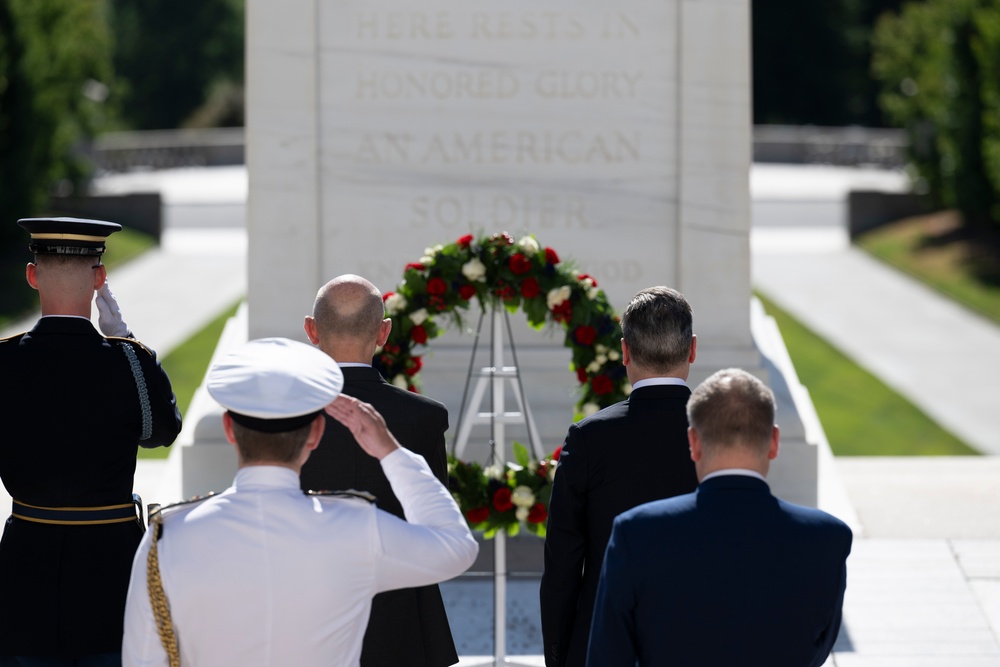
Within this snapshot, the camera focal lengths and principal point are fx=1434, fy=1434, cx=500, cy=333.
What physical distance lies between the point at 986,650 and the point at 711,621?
12.6 ft

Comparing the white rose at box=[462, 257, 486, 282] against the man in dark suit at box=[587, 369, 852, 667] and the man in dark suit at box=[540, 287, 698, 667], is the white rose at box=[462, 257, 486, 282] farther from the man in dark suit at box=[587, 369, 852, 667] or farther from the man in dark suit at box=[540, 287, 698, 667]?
the man in dark suit at box=[587, 369, 852, 667]

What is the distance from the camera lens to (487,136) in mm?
8852

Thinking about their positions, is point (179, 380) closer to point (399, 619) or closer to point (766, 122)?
point (399, 619)

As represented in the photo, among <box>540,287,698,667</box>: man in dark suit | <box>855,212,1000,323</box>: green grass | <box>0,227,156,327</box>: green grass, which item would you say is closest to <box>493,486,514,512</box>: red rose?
<box>540,287,698,667</box>: man in dark suit

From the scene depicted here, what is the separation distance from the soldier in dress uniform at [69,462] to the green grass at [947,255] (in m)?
15.3

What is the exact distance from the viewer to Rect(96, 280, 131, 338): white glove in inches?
167

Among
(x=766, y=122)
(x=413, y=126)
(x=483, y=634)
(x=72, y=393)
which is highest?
(x=766, y=122)

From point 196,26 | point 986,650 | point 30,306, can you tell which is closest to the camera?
point 986,650

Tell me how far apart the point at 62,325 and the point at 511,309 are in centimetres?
261

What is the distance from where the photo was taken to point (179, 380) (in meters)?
14.1

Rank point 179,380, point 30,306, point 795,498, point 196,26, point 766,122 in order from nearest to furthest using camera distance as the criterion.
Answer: point 795,498 < point 179,380 < point 30,306 < point 766,122 < point 196,26

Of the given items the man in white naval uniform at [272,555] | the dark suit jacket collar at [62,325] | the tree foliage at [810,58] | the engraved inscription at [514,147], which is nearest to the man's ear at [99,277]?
the dark suit jacket collar at [62,325]

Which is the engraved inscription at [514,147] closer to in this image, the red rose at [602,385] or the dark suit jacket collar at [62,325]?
the red rose at [602,385]

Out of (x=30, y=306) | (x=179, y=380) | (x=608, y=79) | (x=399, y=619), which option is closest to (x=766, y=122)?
(x=30, y=306)
